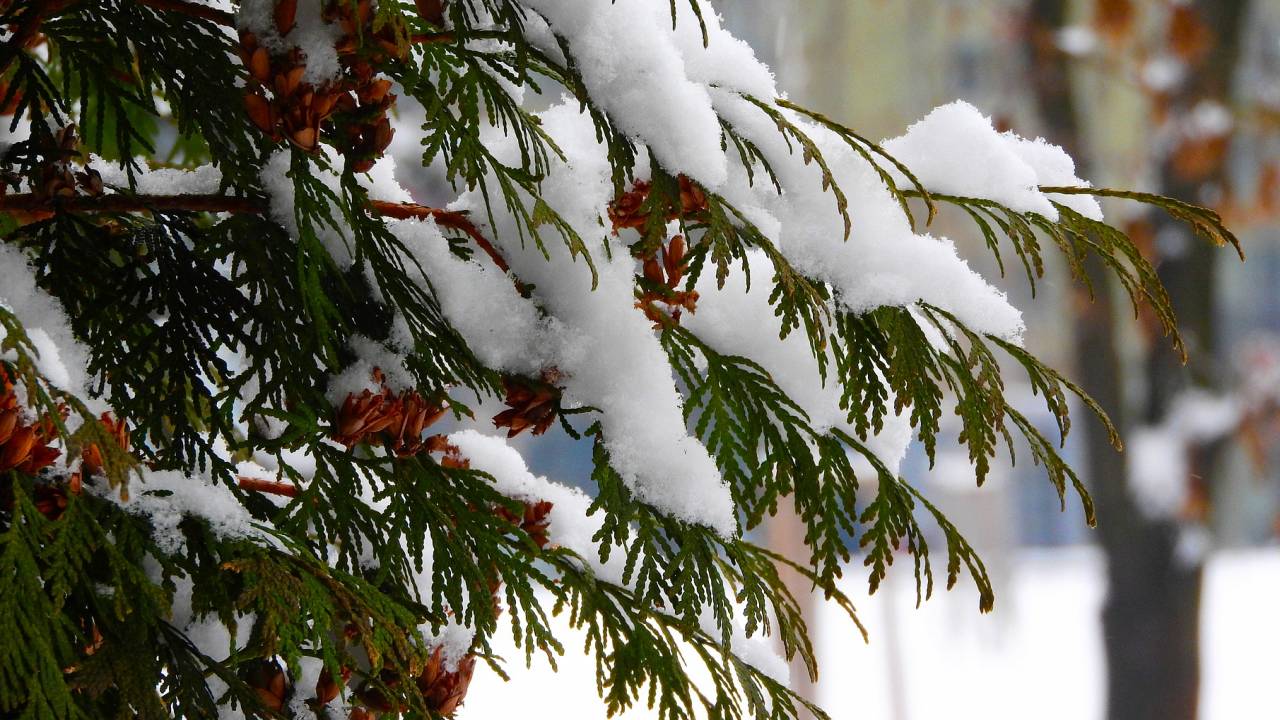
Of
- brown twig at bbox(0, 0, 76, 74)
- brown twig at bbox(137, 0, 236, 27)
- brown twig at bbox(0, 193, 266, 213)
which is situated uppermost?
brown twig at bbox(137, 0, 236, 27)

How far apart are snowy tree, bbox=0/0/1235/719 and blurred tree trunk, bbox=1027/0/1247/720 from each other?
3.39 meters

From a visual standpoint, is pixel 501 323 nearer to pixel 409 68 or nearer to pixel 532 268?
pixel 532 268

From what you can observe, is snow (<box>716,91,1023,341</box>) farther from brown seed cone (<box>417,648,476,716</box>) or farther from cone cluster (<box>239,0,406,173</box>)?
brown seed cone (<box>417,648,476,716</box>)

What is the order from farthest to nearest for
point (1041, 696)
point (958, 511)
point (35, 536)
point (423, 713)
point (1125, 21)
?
point (1041, 696), point (958, 511), point (1125, 21), point (423, 713), point (35, 536)

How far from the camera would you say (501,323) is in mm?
881

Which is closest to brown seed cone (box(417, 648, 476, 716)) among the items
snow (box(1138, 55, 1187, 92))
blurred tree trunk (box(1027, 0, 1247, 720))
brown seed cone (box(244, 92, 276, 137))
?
brown seed cone (box(244, 92, 276, 137))

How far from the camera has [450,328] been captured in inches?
33.3

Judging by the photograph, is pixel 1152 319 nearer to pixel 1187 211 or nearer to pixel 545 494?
pixel 1187 211

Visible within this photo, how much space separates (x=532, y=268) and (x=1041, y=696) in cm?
877

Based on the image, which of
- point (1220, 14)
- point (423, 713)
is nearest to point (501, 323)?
point (423, 713)

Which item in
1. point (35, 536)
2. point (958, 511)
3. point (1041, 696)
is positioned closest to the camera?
point (35, 536)

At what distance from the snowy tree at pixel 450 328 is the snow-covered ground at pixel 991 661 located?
16.7 feet

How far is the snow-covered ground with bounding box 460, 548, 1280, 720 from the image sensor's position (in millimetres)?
6793

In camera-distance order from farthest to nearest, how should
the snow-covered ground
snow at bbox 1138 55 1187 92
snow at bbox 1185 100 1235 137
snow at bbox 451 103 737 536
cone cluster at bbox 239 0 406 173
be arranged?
the snow-covered ground → snow at bbox 1138 55 1187 92 → snow at bbox 1185 100 1235 137 → snow at bbox 451 103 737 536 → cone cluster at bbox 239 0 406 173
